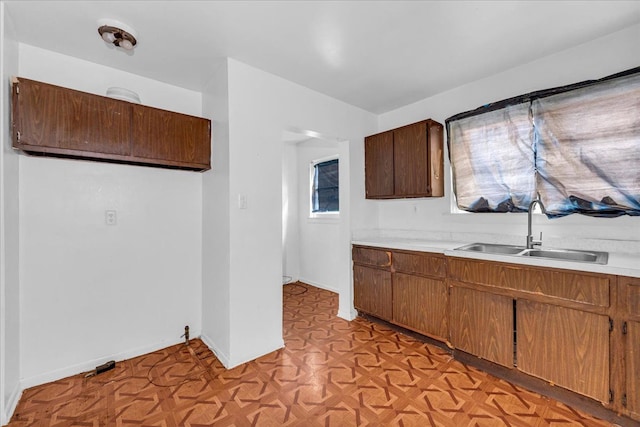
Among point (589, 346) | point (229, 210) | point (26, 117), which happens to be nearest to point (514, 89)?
→ point (589, 346)

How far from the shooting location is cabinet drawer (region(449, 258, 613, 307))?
163cm

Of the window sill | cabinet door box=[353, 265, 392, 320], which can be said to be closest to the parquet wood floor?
cabinet door box=[353, 265, 392, 320]

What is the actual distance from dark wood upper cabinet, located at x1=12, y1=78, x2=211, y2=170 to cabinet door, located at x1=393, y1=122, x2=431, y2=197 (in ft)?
6.23

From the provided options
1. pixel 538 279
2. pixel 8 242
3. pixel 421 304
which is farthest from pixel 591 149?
pixel 8 242

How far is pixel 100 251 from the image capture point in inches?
88.7

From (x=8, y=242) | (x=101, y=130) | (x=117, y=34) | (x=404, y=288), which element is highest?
(x=117, y=34)

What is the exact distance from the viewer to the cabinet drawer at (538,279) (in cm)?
163

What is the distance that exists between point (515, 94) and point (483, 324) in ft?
6.38

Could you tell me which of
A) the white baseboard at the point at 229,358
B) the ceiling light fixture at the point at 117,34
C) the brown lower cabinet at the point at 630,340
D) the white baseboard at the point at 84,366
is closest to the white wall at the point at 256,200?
the white baseboard at the point at 229,358

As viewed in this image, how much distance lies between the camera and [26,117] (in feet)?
5.86

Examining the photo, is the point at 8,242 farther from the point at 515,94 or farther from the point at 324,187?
the point at 515,94

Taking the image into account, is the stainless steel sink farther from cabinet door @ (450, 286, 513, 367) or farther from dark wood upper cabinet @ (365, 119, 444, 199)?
dark wood upper cabinet @ (365, 119, 444, 199)

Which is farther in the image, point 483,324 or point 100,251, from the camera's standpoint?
point 100,251

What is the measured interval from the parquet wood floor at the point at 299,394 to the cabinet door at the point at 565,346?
19 centimetres
